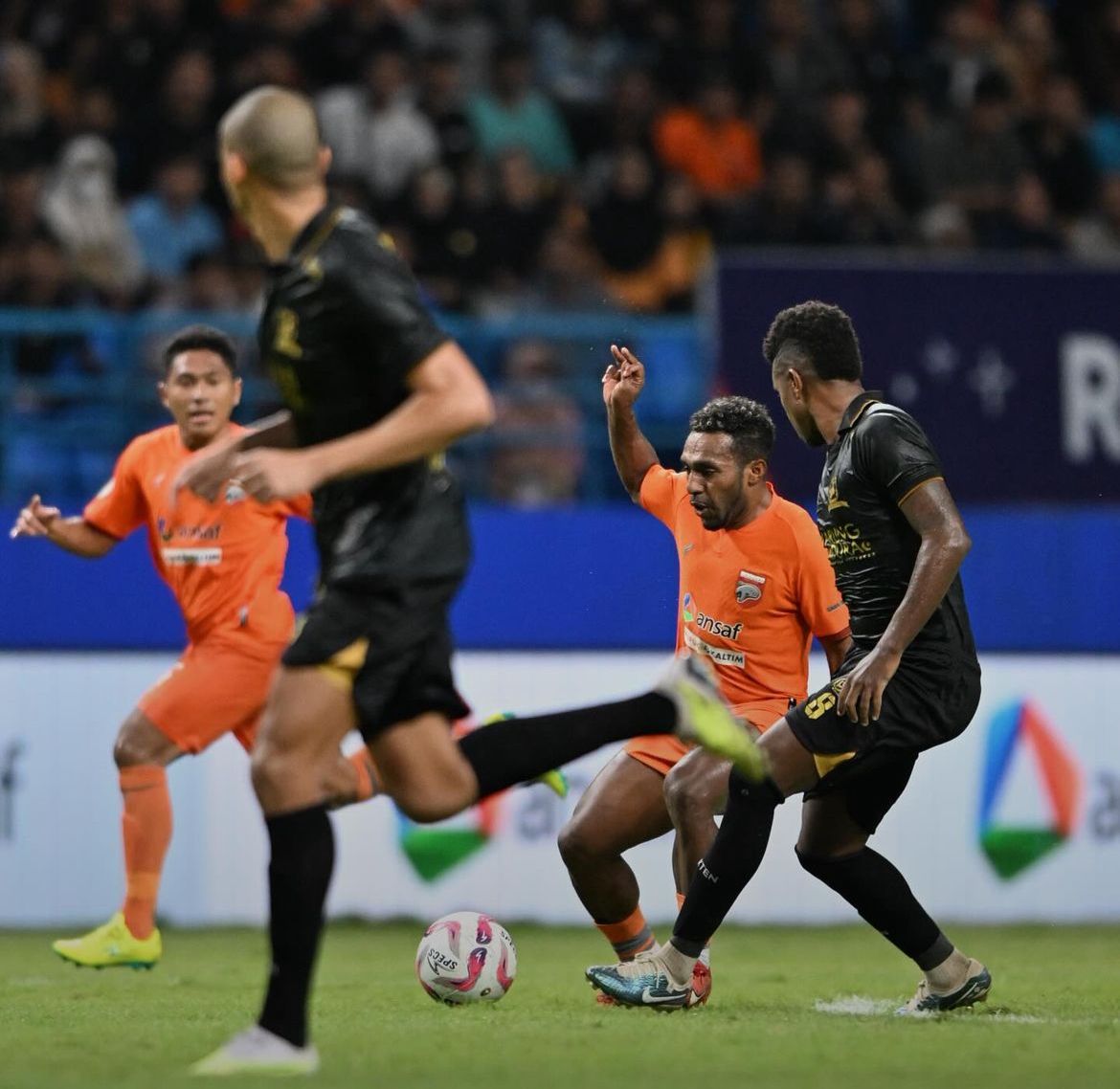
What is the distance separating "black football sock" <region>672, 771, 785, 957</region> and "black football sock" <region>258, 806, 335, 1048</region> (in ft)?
5.36

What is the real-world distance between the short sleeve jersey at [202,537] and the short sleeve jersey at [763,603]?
1.74 metres

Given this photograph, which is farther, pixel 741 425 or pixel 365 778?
pixel 365 778

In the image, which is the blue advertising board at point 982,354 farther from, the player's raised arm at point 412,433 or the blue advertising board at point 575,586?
the player's raised arm at point 412,433

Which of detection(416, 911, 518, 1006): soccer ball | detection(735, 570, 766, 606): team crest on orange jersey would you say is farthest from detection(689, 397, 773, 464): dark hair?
detection(416, 911, 518, 1006): soccer ball

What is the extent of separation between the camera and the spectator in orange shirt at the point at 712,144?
1309 centimetres

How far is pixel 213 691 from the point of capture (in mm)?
7453

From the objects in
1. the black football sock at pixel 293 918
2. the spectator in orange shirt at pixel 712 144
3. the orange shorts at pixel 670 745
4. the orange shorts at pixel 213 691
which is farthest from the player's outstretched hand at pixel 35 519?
the spectator in orange shirt at pixel 712 144

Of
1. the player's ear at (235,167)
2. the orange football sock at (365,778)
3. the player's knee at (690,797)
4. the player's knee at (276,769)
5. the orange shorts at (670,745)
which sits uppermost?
the player's ear at (235,167)

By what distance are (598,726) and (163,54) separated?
26.2 ft

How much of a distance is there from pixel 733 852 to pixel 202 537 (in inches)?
106

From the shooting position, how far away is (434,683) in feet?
16.0

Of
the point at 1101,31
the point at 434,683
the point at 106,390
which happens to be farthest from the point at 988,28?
the point at 434,683

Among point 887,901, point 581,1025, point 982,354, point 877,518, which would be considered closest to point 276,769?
point 581,1025

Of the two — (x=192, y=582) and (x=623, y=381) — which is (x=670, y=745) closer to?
(x=623, y=381)
